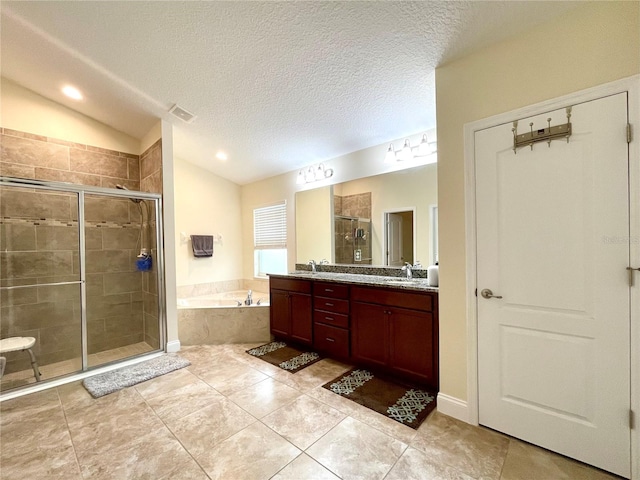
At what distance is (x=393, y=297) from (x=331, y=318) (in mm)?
779

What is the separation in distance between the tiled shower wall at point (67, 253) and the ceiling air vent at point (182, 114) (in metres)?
0.49

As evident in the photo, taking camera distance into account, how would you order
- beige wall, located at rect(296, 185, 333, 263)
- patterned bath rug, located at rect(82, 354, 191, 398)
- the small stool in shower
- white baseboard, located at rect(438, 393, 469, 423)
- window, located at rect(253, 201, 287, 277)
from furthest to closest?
window, located at rect(253, 201, 287, 277), beige wall, located at rect(296, 185, 333, 263), the small stool in shower, patterned bath rug, located at rect(82, 354, 191, 398), white baseboard, located at rect(438, 393, 469, 423)

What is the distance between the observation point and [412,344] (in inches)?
88.1

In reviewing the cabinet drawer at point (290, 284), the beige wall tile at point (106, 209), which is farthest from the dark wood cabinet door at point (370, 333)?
the beige wall tile at point (106, 209)

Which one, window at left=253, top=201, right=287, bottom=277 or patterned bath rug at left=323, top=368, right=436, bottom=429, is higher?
window at left=253, top=201, right=287, bottom=277

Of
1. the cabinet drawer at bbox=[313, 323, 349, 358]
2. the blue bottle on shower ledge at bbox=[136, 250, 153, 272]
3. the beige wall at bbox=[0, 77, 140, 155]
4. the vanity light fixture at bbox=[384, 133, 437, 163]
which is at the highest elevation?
the beige wall at bbox=[0, 77, 140, 155]

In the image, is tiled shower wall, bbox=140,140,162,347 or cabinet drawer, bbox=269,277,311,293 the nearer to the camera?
cabinet drawer, bbox=269,277,311,293

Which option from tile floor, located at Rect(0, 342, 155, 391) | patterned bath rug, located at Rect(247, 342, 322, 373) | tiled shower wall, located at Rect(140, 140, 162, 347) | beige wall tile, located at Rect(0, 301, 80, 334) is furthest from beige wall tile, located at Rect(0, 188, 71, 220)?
patterned bath rug, located at Rect(247, 342, 322, 373)

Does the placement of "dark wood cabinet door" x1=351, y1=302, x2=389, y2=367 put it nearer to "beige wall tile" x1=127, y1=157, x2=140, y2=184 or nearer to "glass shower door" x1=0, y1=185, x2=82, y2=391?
"glass shower door" x1=0, y1=185, x2=82, y2=391

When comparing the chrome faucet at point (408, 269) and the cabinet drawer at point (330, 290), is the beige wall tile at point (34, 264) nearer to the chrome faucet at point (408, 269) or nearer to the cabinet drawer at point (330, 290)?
the cabinet drawer at point (330, 290)

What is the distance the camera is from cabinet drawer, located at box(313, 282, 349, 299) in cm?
272

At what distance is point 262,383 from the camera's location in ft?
8.00

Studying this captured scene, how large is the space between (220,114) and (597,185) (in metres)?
3.14

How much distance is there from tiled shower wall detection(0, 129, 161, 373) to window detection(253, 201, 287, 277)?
5.64ft
